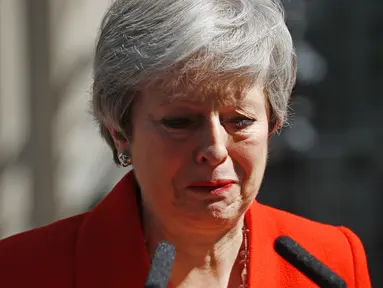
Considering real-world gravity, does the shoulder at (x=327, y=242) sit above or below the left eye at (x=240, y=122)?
below

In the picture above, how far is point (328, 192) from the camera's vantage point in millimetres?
6160

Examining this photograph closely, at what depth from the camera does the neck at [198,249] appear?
2117 mm

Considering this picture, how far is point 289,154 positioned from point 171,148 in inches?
165

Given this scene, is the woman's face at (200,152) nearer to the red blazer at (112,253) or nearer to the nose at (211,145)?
the nose at (211,145)

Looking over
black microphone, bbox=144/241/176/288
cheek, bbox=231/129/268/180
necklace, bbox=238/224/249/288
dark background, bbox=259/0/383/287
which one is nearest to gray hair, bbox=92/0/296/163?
cheek, bbox=231/129/268/180

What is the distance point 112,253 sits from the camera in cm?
214

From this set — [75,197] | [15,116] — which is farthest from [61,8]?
[75,197]

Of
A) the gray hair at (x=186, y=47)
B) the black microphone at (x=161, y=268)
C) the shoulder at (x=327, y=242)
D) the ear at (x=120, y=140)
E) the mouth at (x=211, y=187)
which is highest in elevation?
the gray hair at (x=186, y=47)

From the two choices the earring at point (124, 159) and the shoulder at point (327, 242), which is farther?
the shoulder at point (327, 242)

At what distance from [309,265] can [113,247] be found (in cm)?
59

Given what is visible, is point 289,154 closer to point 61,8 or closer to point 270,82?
point 61,8

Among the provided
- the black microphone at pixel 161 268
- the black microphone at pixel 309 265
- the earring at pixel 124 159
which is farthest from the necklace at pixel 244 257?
the black microphone at pixel 161 268

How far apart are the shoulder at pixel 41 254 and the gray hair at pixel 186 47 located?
0.30 m

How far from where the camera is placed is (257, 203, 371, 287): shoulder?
2326mm
